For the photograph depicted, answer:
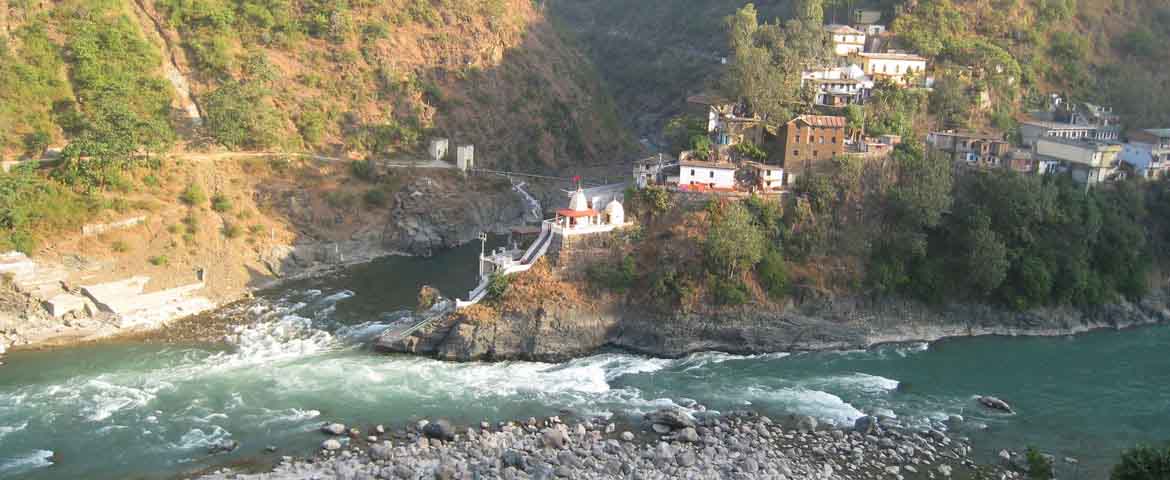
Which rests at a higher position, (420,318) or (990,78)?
(990,78)

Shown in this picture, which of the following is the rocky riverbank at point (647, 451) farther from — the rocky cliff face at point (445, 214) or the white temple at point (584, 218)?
the rocky cliff face at point (445, 214)

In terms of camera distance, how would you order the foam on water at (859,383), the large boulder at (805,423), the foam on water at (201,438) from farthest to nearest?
the foam on water at (859,383) < the large boulder at (805,423) < the foam on water at (201,438)

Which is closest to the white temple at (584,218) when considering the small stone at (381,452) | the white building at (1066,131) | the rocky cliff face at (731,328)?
the rocky cliff face at (731,328)

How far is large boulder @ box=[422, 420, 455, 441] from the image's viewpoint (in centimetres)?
3030

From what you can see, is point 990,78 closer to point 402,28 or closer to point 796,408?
point 796,408

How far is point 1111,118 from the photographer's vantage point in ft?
186

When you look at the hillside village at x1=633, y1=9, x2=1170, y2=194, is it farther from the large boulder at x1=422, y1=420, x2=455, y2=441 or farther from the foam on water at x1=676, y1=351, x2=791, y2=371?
the large boulder at x1=422, y1=420, x2=455, y2=441

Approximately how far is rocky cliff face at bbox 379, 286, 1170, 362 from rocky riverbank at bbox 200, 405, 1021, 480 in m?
6.46

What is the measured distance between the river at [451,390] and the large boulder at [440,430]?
1.16 metres

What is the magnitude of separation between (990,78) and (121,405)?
51710 mm

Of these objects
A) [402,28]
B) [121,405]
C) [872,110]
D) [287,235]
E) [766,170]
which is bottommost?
[121,405]

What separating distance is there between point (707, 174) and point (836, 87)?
14.4m

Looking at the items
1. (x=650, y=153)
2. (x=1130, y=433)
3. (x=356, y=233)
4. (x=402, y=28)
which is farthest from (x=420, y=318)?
(x=650, y=153)

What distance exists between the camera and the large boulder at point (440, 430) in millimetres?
30297
